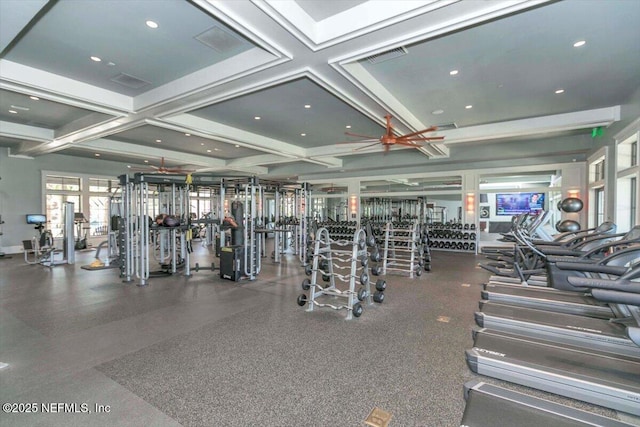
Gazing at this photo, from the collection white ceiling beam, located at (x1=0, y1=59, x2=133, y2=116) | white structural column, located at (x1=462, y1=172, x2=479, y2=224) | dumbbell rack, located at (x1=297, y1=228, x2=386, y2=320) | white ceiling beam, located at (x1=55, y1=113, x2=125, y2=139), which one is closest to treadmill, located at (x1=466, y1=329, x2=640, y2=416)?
dumbbell rack, located at (x1=297, y1=228, x2=386, y2=320)

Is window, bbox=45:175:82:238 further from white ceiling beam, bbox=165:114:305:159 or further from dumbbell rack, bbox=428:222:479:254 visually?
dumbbell rack, bbox=428:222:479:254

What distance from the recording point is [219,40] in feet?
12.8

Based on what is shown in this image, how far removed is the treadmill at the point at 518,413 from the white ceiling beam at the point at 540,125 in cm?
697

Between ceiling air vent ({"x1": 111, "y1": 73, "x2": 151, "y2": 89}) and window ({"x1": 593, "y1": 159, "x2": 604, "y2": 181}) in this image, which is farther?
window ({"x1": 593, "y1": 159, "x2": 604, "y2": 181})

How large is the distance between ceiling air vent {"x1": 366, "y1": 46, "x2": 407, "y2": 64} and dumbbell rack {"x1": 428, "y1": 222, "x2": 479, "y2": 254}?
7.74 metres

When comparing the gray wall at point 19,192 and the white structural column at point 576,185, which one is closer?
the white structural column at point 576,185

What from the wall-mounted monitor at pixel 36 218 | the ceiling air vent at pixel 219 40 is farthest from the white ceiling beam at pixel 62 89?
the wall-mounted monitor at pixel 36 218

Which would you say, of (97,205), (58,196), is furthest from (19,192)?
(97,205)

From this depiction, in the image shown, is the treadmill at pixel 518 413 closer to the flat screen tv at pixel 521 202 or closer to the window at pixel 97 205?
the flat screen tv at pixel 521 202

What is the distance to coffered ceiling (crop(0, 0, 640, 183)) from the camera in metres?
3.22

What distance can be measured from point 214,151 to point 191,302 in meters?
7.56

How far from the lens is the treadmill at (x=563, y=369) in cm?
199

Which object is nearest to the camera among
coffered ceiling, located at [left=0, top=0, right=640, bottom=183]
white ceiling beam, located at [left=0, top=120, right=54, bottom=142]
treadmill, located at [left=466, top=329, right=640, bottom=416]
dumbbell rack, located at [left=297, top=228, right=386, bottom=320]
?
treadmill, located at [left=466, top=329, right=640, bottom=416]

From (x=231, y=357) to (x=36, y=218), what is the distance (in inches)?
425
